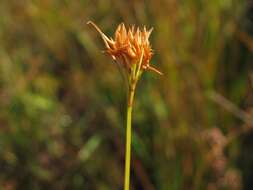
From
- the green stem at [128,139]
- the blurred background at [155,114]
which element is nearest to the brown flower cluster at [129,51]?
the green stem at [128,139]

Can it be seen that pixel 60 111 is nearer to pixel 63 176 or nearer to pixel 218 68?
pixel 63 176

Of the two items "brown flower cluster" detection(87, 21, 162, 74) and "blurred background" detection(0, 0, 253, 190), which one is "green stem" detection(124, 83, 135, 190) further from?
"blurred background" detection(0, 0, 253, 190)

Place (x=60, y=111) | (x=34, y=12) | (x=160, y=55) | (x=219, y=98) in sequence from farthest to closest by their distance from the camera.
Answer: (x=34, y=12) → (x=60, y=111) → (x=160, y=55) → (x=219, y=98)

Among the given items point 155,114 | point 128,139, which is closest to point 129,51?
point 128,139

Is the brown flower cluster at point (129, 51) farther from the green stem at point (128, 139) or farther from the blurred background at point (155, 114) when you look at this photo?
the blurred background at point (155, 114)

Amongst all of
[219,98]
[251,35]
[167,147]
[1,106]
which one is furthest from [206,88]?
[1,106]

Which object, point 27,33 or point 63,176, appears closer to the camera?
point 63,176

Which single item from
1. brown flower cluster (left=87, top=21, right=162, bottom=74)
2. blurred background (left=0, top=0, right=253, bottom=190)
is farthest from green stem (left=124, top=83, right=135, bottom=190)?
blurred background (left=0, top=0, right=253, bottom=190)

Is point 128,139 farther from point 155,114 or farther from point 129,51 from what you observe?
point 155,114
